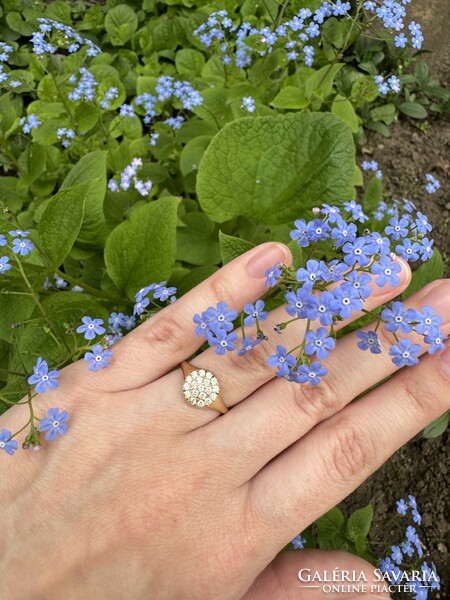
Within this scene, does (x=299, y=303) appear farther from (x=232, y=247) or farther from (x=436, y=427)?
(x=436, y=427)

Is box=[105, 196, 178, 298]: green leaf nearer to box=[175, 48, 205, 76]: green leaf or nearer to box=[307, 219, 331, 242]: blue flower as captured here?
box=[307, 219, 331, 242]: blue flower

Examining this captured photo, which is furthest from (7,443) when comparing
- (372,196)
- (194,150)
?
(372,196)

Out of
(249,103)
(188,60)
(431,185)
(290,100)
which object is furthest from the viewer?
(188,60)

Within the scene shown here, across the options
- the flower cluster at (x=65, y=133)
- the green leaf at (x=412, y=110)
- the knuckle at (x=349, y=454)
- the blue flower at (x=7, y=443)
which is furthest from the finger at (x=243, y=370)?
the green leaf at (x=412, y=110)

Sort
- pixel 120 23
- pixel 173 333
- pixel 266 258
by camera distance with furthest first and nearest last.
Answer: pixel 120 23 → pixel 173 333 → pixel 266 258

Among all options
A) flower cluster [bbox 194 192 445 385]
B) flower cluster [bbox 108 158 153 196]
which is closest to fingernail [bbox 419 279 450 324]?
flower cluster [bbox 194 192 445 385]

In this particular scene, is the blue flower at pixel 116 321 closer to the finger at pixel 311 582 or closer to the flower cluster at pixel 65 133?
the finger at pixel 311 582
